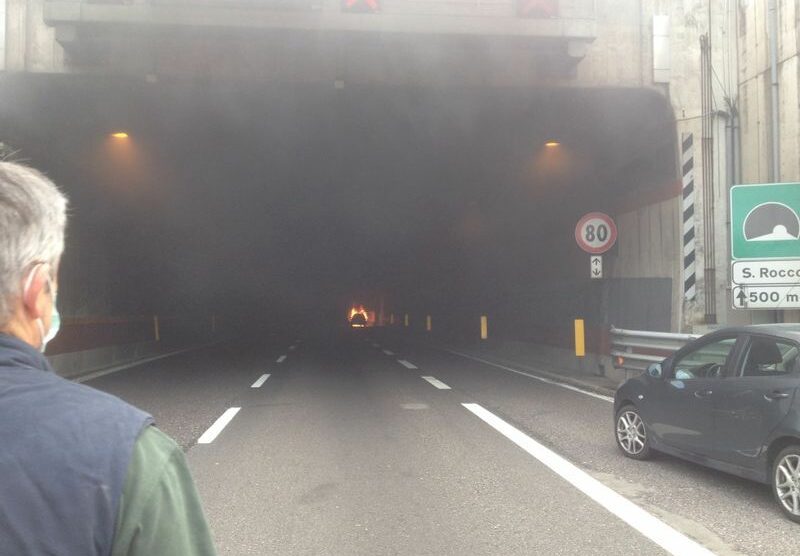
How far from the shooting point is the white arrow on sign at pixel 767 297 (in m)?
8.73

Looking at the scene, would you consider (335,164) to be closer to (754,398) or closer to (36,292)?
(754,398)

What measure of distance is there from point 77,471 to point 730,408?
555 cm

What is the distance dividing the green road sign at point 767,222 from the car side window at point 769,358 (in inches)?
149

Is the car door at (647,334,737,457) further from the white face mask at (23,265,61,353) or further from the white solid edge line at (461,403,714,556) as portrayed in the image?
the white face mask at (23,265,61,353)

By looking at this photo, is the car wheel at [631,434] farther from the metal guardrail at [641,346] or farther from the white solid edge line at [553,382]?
the white solid edge line at [553,382]

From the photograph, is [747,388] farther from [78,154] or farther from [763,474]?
[78,154]

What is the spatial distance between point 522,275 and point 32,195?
70.3 feet

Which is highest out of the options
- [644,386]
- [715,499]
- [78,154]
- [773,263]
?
[78,154]

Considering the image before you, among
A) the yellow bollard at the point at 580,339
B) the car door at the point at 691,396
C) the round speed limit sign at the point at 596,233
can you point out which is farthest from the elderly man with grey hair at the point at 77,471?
the yellow bollard at the point at 580,339

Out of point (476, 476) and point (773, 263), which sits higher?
point (773, 263)

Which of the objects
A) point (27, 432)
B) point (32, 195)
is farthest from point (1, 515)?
point (32, 195)

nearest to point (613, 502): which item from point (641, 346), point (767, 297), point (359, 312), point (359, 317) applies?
point (767, 297)

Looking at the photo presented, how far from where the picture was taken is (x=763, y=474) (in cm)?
521

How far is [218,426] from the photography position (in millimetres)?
8812
